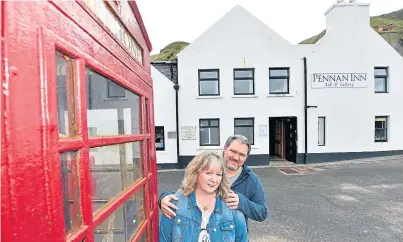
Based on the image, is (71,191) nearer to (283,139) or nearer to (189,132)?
(189,132)

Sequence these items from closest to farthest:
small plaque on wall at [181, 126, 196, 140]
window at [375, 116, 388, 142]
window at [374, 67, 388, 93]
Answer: small plaque on wall at [181, 126, 196, 140] < window at [374, 67, 388, 93] < window at [375, 116, 388, 142]

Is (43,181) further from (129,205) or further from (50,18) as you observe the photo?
(129,205)

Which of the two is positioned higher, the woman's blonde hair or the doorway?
the woman's blonde hair

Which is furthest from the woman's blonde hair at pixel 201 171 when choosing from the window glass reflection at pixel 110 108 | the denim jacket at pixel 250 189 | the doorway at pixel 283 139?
the doorway at pixel 283 139

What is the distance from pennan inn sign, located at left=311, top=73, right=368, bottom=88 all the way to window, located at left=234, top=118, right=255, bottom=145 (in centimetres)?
360

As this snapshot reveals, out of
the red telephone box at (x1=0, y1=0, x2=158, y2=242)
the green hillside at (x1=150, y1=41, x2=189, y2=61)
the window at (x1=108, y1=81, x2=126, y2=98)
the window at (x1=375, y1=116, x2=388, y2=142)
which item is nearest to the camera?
the red telephone box at (x1=0, y1=0, x2=158, y2=242)

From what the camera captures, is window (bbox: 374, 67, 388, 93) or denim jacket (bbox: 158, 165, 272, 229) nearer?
denim jacket (bbox: 158, 165, 272, 229)

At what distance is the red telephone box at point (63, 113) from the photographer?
0.60 m

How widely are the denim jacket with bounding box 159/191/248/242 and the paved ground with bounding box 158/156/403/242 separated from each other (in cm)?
345

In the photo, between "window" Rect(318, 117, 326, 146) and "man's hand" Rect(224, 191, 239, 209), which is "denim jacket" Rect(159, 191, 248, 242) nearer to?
"man's hand" Rect(224, 191, 239, 209)

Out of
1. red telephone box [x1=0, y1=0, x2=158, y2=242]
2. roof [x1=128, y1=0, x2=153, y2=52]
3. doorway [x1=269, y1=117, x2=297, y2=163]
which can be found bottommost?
doorway [x1=269, y1=117, x2=297, y2=163]

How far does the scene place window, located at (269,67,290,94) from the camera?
1234 centimetres

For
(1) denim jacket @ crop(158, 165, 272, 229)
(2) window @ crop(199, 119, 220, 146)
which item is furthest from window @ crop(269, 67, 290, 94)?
(1) denim jacket @ crop(158, 165, 272, 229)

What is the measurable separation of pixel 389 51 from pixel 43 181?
15962 mm
